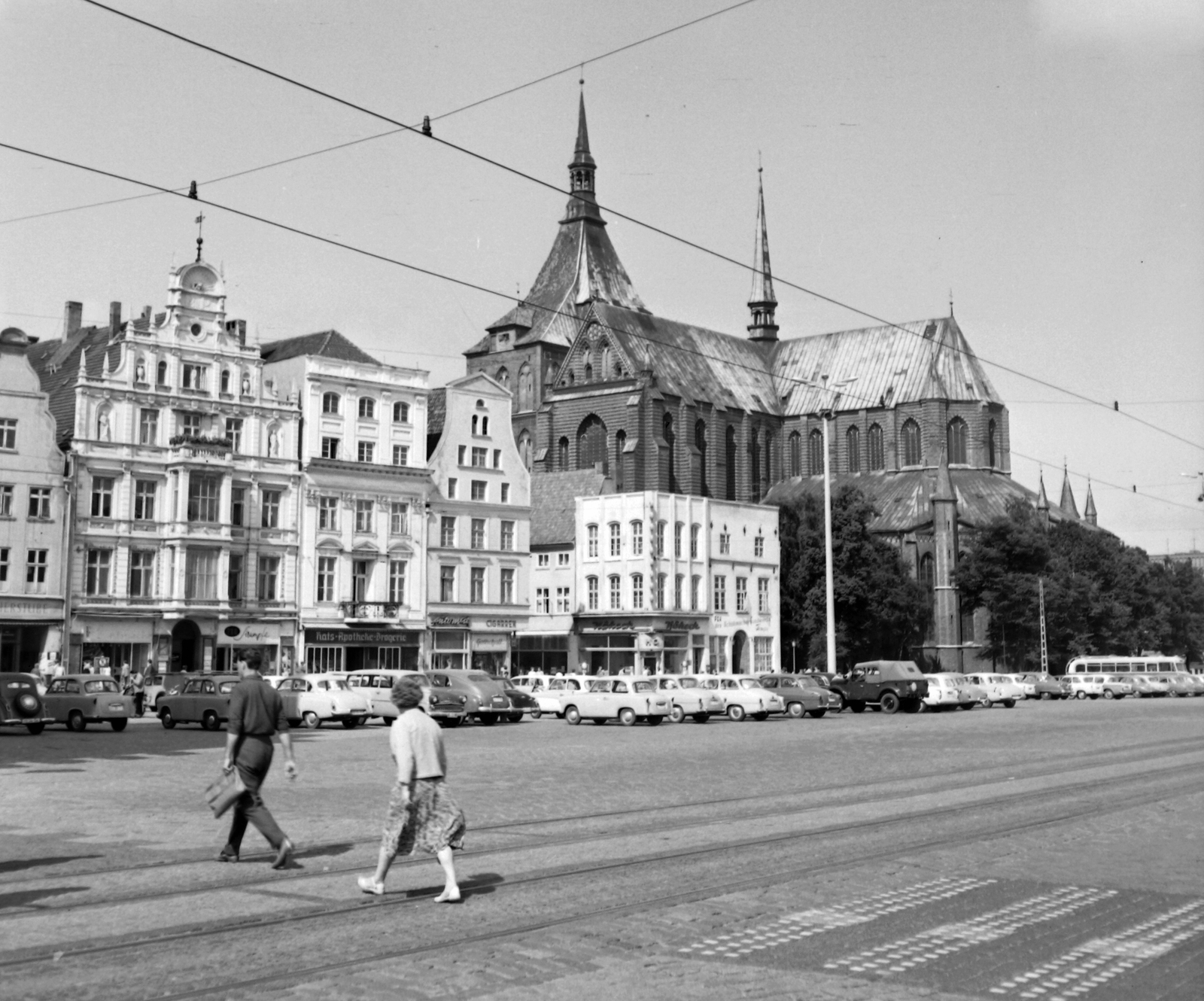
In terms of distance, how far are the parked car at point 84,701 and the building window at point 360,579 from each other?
24.8 m

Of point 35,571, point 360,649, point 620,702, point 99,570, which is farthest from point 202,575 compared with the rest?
point 620,702

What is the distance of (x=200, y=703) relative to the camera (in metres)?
37.4

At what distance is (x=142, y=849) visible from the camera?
13.3 metres

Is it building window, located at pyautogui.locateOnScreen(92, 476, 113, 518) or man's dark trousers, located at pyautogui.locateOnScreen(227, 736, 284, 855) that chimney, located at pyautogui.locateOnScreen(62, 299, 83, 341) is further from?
man's dark trousers, located at pyautogui.locateOnScreen(227, 736, 284, 855)

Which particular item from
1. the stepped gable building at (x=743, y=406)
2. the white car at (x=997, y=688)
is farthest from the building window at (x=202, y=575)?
the stepped gable building at (x=743, y=406)

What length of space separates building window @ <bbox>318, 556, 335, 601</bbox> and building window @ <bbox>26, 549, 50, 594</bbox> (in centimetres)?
1120

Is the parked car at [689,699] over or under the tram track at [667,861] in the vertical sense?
over

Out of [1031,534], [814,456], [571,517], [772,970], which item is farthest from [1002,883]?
[814,456]

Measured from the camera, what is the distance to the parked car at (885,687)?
51.2m

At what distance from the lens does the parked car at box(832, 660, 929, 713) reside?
2015 inches

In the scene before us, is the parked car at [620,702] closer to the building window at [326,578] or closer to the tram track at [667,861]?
the building window at [326,578]

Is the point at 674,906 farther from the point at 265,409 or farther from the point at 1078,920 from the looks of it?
the point at 265,409

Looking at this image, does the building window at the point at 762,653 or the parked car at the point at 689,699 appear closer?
the parked car at the point at 689,699

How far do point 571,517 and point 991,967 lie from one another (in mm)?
67931
